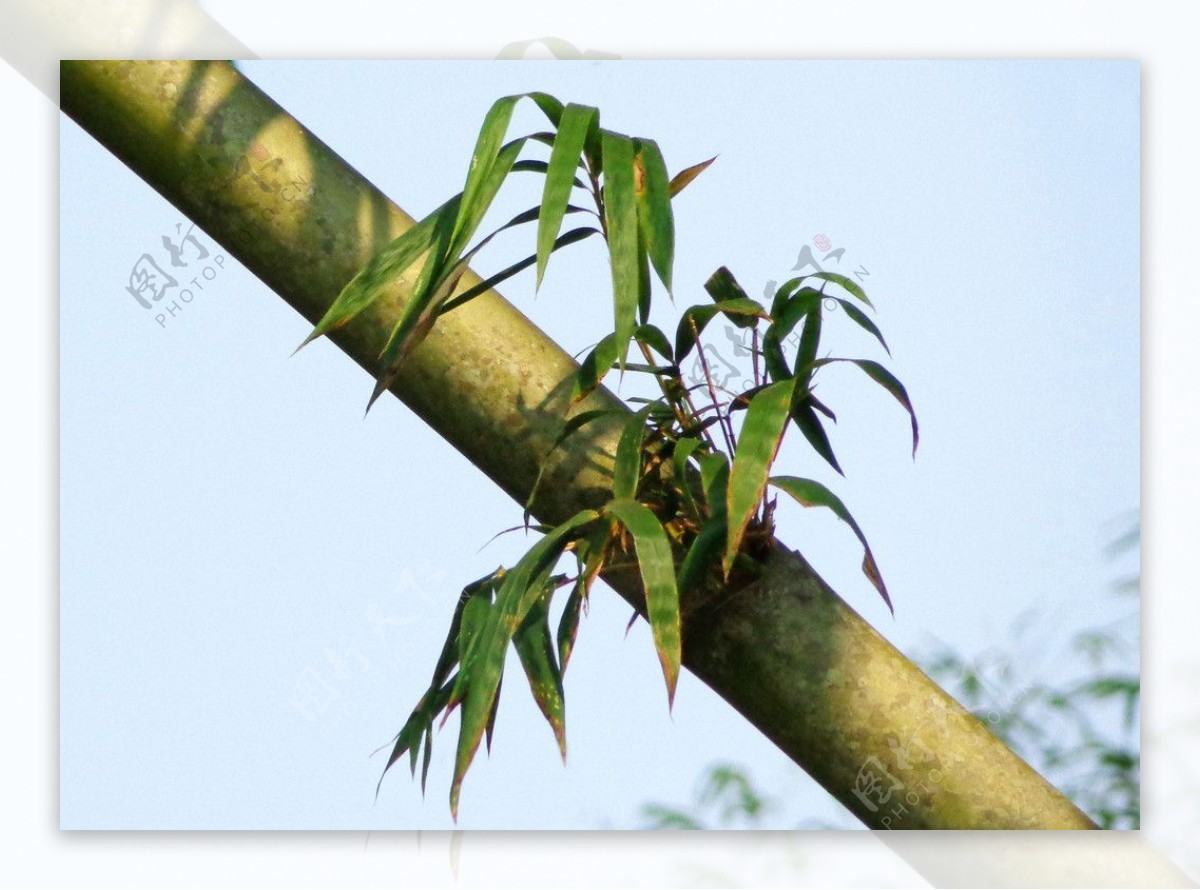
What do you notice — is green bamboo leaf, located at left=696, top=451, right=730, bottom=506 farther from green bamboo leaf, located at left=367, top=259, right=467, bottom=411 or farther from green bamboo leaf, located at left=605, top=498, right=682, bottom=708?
green bamboo leaf, located at left=367, top=259, right=467, bottom=411

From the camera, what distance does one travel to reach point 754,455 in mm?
775

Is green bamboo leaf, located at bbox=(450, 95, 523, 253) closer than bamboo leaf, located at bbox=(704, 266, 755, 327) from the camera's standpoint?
Yes

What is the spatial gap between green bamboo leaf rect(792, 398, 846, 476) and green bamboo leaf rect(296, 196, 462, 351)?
9.9 inches

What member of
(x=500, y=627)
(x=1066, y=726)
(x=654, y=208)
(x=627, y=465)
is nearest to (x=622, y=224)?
(x=654, y=208)

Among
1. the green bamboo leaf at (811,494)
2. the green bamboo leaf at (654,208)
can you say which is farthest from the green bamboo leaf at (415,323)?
the green bamboo leaf at (811,494)

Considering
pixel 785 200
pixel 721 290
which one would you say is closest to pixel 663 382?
pixel 721 290

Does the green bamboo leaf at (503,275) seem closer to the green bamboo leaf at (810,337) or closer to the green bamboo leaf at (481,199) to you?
the green bamboo leaf at (481,199)

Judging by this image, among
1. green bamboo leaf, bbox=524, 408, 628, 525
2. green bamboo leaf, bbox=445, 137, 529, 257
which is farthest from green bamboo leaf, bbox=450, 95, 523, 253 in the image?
green bamboo leaf, bbox=524, 408, 628, 525

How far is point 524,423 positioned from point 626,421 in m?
0.06

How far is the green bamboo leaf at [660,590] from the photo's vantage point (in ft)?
2.48

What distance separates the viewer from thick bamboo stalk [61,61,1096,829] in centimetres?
78

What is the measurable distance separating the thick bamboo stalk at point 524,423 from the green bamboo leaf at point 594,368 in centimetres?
1

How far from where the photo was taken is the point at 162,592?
3.57ft
